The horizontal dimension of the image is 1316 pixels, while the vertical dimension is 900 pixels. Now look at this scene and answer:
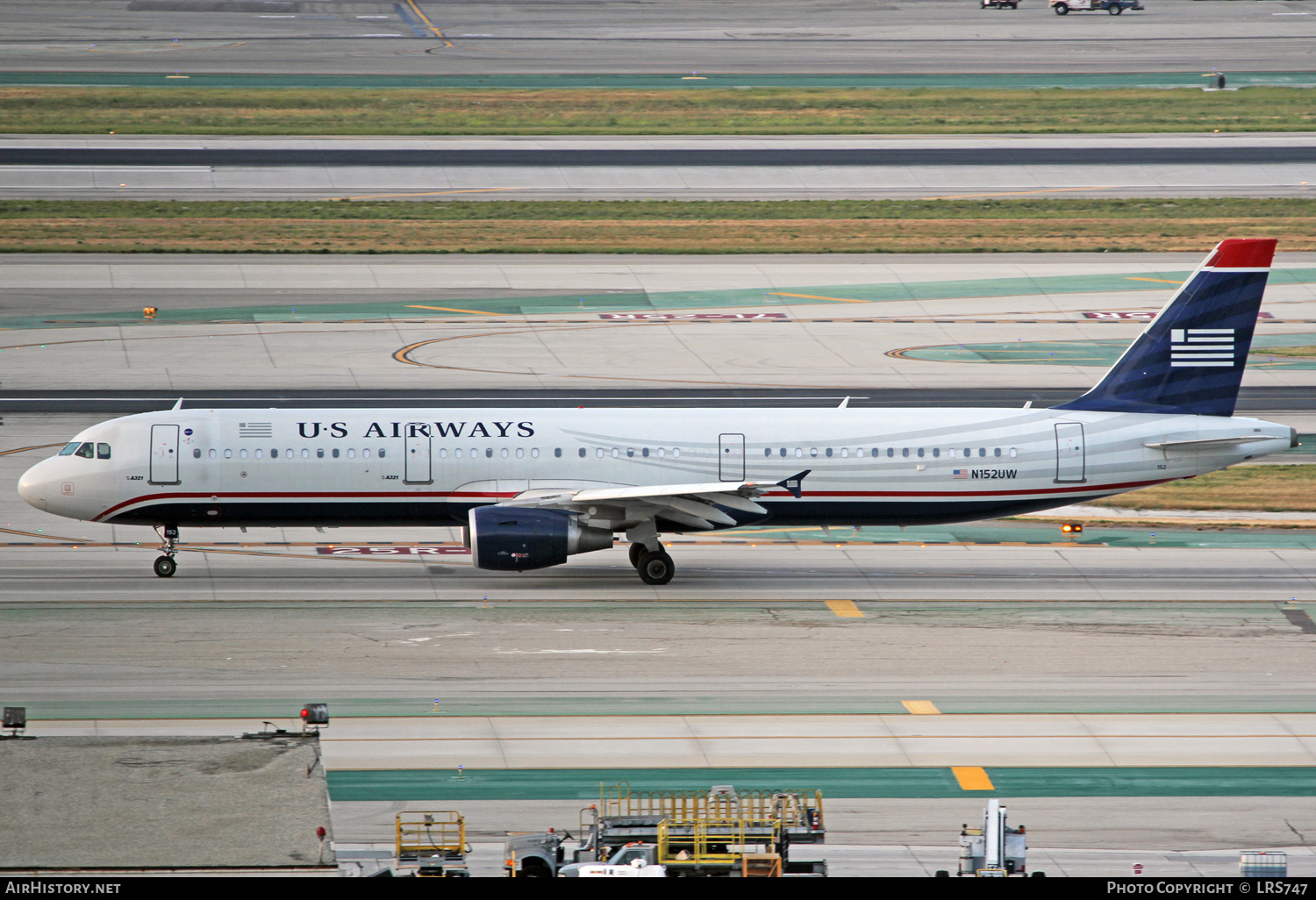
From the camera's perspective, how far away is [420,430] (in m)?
38.3

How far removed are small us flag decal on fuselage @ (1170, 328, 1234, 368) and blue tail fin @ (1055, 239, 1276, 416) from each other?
0.02m

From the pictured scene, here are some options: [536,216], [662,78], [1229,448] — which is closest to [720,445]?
[1229,448]

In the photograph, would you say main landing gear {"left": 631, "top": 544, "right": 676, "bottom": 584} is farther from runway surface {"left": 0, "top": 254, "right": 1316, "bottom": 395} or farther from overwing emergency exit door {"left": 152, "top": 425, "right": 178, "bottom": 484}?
runway surface {"left": 0, "top": 254, "right": 1316, "bottom": 395}

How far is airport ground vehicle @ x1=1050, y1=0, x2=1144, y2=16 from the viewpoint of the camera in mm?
133500

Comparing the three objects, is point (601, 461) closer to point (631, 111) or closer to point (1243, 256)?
point (1243, 256)

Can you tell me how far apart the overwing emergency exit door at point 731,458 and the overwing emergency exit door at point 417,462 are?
22.7 ft

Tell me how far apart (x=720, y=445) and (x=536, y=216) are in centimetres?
4282

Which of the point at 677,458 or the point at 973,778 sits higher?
the point at 677,458

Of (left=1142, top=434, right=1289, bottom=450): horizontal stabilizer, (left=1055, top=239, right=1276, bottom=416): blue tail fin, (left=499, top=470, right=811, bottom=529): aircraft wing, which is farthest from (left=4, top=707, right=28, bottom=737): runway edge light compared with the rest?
(left=1142, top=434, right=1289, bottom=450): horizontal stabilizer

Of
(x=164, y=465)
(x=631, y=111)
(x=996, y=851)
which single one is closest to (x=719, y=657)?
(x=996, y=851)

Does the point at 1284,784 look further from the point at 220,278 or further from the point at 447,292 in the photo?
the point at 220,278

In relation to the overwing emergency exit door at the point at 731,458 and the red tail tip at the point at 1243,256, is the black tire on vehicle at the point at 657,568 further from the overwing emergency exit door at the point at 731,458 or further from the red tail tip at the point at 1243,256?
the red tail tip at the point at 1243,256

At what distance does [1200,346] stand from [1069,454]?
4.32m

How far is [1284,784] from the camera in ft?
88.4
